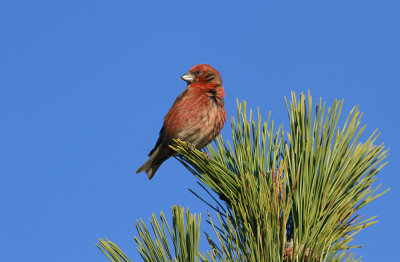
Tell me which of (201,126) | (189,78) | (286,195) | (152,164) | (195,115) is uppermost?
(189,78)

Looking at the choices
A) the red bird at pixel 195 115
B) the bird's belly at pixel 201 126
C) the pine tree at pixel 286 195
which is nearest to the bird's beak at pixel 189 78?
the red bird at pixel 195 115

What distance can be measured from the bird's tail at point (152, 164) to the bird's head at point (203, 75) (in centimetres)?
86

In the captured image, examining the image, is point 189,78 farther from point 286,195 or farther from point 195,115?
point 286,195

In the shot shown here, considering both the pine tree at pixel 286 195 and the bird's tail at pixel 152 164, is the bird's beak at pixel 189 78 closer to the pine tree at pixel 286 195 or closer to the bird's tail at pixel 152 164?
the bird's tail at pixel 152 164

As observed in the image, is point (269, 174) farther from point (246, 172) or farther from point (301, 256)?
point (301, 256)

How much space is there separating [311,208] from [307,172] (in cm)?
18

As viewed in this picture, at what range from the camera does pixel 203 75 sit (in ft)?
17.9

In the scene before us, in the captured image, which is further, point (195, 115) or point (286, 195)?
point (195, 115)

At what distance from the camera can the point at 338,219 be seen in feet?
8.20

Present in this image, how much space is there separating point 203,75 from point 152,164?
1.11 m

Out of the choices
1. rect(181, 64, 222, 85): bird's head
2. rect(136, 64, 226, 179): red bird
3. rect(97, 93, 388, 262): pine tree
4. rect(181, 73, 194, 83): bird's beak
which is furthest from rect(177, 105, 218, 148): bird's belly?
rect(97, 93, 388, 262): pine tree

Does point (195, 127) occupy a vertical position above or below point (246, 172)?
above

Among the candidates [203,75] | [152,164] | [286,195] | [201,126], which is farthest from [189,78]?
[286,195]

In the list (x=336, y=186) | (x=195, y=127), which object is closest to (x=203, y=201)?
(x=336, y=186)
